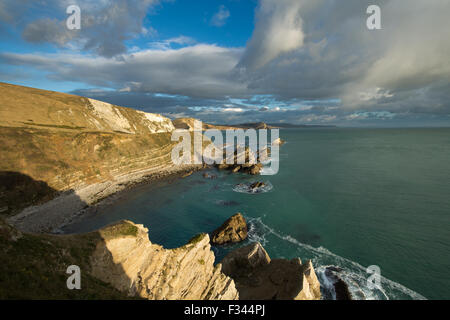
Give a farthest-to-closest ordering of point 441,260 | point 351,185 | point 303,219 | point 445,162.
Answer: point 445,162 < point 351,185 < point 303,219 < point 441,260

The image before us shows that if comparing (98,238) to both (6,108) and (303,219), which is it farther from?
(6,108)

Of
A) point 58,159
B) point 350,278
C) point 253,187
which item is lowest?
point 350,278

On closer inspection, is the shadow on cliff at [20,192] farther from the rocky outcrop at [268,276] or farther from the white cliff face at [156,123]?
the white cliff face at [156,123]

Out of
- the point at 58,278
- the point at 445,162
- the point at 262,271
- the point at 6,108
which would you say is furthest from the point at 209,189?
the point at 445,162

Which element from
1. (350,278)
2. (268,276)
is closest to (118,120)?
(268,276)

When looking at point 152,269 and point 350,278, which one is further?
point 350,278

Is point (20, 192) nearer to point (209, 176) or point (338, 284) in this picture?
point (209, 176)
